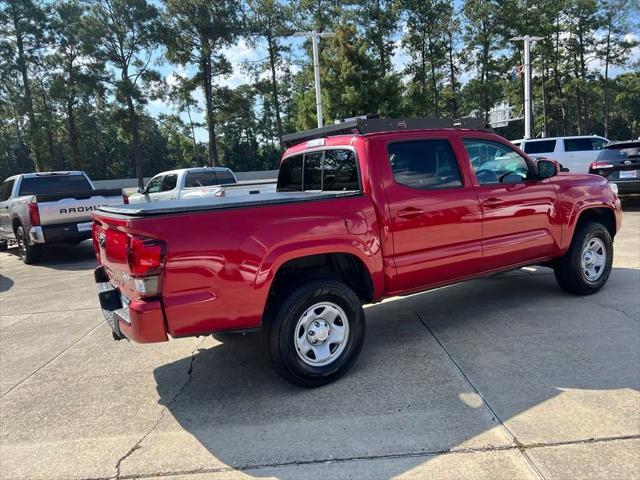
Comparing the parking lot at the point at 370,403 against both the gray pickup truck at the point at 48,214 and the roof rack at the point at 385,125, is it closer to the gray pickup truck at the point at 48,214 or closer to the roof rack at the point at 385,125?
the roof rack at the point at 385,125

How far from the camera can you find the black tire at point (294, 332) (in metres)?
3.47

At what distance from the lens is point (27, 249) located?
33.6 ft

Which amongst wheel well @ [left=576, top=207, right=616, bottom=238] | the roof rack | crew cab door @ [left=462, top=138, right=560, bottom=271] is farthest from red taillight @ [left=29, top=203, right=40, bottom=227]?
wheel well @ [left=576, top=207, right=616, bottom=238]

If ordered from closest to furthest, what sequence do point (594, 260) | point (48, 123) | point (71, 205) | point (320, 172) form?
point (320, 172)
point (594, 260)
point (71, 205)
point (48, 123)

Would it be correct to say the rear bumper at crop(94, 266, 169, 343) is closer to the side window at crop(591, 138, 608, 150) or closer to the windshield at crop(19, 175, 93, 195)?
the windshield at crop(19, 175, 93, 195)

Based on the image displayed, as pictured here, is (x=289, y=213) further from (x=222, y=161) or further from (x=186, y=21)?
(x=222, y=161)

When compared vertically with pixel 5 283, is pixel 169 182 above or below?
above

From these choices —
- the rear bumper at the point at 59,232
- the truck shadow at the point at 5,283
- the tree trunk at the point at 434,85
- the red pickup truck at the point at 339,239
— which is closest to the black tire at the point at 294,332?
the red pickup truck at the point at 339,239

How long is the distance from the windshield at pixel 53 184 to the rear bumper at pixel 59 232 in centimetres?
189

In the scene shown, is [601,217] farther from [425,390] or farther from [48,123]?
[48,123]

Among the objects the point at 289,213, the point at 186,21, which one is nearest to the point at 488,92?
the point at 186,21

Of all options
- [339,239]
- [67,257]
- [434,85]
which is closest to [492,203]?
[339,239]

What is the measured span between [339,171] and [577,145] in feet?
52.7

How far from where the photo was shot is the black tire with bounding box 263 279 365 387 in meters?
3.47
